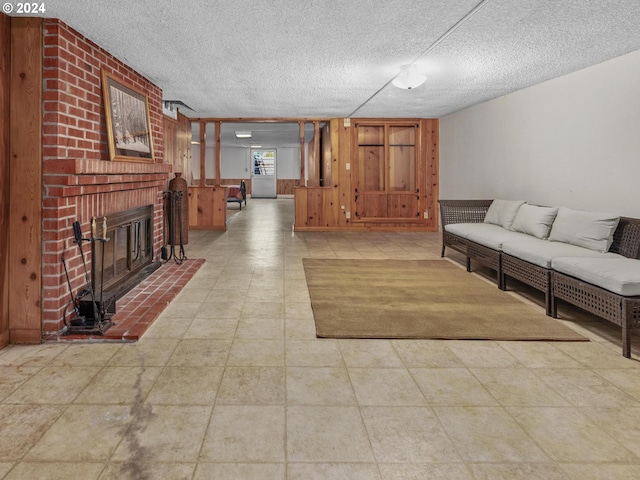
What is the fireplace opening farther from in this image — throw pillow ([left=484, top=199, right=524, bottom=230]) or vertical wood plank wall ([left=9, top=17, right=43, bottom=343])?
throw pillow ([left=484, top=199, right=524, bottom=230])

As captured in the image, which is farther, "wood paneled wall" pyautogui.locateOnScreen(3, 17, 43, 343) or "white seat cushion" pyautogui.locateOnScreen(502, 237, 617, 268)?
"white seat cushion" pyautogui.locateOnScreen(502, 237, 617, 268)

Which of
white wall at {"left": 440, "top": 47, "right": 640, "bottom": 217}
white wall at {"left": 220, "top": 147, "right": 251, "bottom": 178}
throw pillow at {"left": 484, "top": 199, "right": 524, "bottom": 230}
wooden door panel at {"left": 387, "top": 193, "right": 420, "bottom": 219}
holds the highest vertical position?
white wall at {"left": 220, "top": 147, "right": 251, "bottom": 178}

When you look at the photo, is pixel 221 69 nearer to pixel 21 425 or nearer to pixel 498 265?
pixel 498 265

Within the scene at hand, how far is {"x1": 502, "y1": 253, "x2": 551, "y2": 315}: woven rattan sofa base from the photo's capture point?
130 inches

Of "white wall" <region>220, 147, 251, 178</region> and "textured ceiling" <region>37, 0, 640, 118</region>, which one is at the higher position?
"white wall" <region>220, 147, 251, 178</region>

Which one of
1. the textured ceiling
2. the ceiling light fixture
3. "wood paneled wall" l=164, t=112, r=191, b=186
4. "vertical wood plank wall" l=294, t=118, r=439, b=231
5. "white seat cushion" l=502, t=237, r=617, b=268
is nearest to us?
the textured ceiling

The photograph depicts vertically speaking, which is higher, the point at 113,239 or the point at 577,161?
the point at 577,161

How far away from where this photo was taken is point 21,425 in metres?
1.77

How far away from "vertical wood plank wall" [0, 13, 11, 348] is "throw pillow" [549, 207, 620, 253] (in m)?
4.33

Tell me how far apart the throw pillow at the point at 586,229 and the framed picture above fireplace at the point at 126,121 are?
3.97 meters

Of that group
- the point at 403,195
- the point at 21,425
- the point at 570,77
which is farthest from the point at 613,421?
the point at 403,195

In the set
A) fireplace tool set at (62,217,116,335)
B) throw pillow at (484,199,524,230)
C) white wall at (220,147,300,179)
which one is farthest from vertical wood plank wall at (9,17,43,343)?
white wall at (220,147,300,179)

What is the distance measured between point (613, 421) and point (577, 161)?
3.26m

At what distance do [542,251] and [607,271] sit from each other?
0.76 metres
